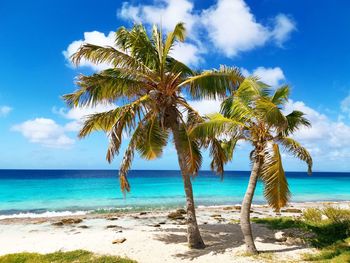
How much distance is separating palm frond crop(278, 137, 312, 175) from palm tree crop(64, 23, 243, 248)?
114 inches

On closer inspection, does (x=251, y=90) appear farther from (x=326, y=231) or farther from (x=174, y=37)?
(x=326, y=231)

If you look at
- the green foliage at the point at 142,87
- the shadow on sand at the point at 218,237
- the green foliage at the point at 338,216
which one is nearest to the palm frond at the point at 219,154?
the green foliage at the point at 142,87

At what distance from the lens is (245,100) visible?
10.8 m

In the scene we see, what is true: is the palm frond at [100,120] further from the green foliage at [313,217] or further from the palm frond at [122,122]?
the green foliage at [313,217]

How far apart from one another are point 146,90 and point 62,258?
618 centimetres

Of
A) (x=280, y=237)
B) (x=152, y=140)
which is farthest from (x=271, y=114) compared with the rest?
(x=280, y=237)

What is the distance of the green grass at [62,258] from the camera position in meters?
10.6

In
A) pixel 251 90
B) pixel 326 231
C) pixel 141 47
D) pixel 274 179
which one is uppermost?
pixel 141 47

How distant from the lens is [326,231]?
13.2 meters

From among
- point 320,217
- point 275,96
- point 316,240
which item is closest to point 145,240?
point 316,240

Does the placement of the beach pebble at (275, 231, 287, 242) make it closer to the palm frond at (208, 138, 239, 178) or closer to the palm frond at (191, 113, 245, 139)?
the palm frond at (208, 138, 239, 178)

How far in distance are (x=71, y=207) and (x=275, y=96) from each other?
83.9 ft

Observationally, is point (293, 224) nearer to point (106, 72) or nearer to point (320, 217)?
point (320, 217)

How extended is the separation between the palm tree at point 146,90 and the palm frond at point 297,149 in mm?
2903
